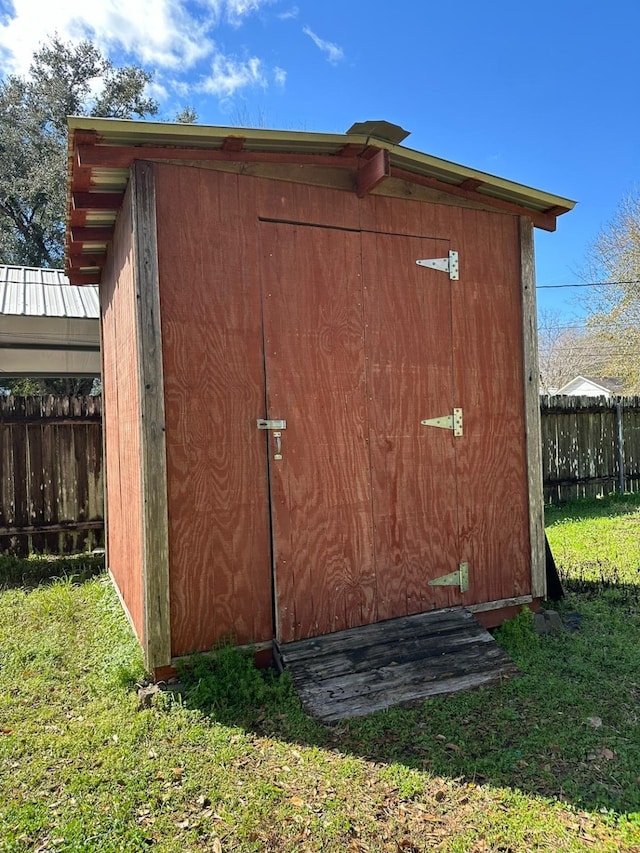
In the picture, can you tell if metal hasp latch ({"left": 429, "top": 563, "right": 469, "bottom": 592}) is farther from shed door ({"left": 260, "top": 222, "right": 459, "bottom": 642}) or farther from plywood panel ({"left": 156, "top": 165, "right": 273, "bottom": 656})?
plywood panel ({"left": 156, "top": 165, "right": 273, "bottom": 656})

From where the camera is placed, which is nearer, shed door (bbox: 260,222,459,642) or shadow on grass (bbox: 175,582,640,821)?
shadow on grass (bbox: 175,582,640,821)

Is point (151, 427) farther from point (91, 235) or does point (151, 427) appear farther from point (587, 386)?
point (587, 386)

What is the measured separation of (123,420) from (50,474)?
2589 millimetres

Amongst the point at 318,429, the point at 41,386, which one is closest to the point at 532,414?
the point at 318,429

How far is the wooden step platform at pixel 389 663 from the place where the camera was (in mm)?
→ 2840

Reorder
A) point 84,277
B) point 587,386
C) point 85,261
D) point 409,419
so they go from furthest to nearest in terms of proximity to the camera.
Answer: point 587,386, point 84,277, point 85,261, point 409,419

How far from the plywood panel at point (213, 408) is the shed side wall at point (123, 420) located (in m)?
0.26

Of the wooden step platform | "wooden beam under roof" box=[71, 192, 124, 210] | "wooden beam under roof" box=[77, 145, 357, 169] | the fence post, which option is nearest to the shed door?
the wooden step platform

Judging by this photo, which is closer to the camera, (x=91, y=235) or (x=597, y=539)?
(x=91, y=235)

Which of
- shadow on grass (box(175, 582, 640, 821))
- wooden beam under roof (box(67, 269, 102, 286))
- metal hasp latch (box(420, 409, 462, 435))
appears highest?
wooden beam under roof (box(67, 269, 102, 286))

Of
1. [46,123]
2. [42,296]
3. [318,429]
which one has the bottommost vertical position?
[318,429]

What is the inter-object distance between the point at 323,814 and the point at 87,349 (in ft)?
22.6

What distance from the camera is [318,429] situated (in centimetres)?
332

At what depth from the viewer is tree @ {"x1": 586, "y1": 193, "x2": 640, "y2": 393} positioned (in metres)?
13.5
